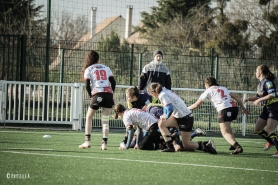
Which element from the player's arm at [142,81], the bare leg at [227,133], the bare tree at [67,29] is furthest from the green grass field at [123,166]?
the bare tree at [67,29]

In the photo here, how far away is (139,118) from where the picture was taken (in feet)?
35.3

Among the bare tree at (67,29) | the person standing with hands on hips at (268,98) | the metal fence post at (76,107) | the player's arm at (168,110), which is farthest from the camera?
the bare tree at (67,29)

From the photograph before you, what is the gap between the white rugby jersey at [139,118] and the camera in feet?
35.0

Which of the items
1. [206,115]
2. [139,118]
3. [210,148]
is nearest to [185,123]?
[210,148]

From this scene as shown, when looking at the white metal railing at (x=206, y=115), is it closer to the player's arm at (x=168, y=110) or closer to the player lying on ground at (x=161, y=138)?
the player lying on ground at (x=161, y=138)

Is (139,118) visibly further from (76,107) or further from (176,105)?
(76,107)

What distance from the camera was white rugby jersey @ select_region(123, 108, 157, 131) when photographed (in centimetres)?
1068

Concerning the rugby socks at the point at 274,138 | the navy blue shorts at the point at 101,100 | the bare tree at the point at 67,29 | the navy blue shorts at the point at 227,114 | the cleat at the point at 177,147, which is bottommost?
the cleat at the point at 177,147

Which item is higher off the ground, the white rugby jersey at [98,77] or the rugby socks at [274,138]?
the white rugby jersey at [98,77]

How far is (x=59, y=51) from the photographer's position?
699 inches

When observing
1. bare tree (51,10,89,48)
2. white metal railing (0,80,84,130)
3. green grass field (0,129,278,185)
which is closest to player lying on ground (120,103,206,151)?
green grass field (0,129,278,185)

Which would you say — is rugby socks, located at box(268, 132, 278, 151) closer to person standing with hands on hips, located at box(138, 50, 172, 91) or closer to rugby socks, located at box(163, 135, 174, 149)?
rugby socks, located at box(163, 135, 174, 149)

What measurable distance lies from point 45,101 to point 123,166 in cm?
892

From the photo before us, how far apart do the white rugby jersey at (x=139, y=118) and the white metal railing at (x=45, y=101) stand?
5403 mm
